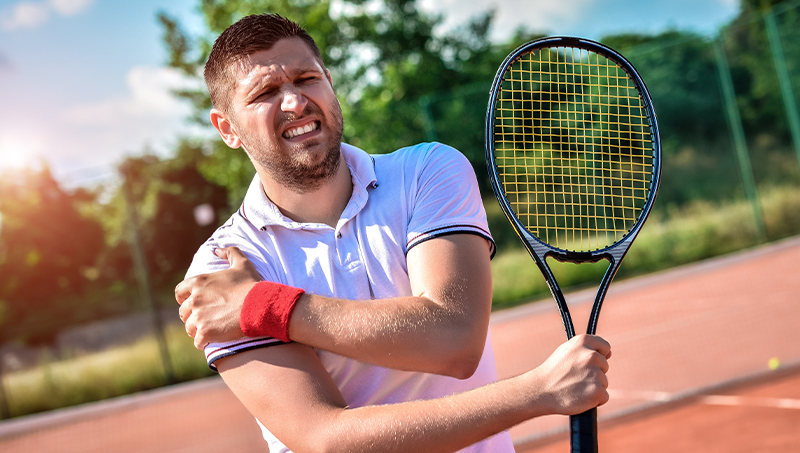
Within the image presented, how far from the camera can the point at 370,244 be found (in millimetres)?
1595

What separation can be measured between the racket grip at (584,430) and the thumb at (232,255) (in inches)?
30.4


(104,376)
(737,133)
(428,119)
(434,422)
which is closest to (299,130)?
(434,422)

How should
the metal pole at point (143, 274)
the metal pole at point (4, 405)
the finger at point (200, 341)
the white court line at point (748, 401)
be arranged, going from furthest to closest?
the metal pole at point (143, 274), the metal pole at point (4, 405), the white court line at point (748, 401), the finger at point (200, 341)

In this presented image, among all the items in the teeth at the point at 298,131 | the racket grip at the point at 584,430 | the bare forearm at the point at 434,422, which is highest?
the teeth at the point at 298,131

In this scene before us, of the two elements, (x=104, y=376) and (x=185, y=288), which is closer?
(x=185, y=288)

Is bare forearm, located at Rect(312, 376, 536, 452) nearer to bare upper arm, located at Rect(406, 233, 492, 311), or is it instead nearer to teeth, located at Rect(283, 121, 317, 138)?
bare upper arm, located at Rect(406, 233, 492, 311)

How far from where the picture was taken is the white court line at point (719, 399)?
14.5ft

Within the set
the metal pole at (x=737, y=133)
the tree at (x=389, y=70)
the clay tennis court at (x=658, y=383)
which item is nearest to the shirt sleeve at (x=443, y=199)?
the clay tennis court at (x=658, y=383)

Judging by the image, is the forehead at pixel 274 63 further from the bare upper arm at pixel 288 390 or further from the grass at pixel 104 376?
the grass at pixel 104 376

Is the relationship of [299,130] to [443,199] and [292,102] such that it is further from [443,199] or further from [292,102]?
[443,199]

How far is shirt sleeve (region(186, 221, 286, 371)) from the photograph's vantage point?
1.46 metres

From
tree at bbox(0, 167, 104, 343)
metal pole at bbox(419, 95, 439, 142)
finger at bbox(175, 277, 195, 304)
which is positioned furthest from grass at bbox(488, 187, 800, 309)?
finger at bbox(175, 277, 195, 304)

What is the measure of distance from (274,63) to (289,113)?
123 mm

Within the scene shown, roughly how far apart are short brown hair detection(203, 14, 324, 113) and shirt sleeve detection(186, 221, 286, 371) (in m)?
0.34
